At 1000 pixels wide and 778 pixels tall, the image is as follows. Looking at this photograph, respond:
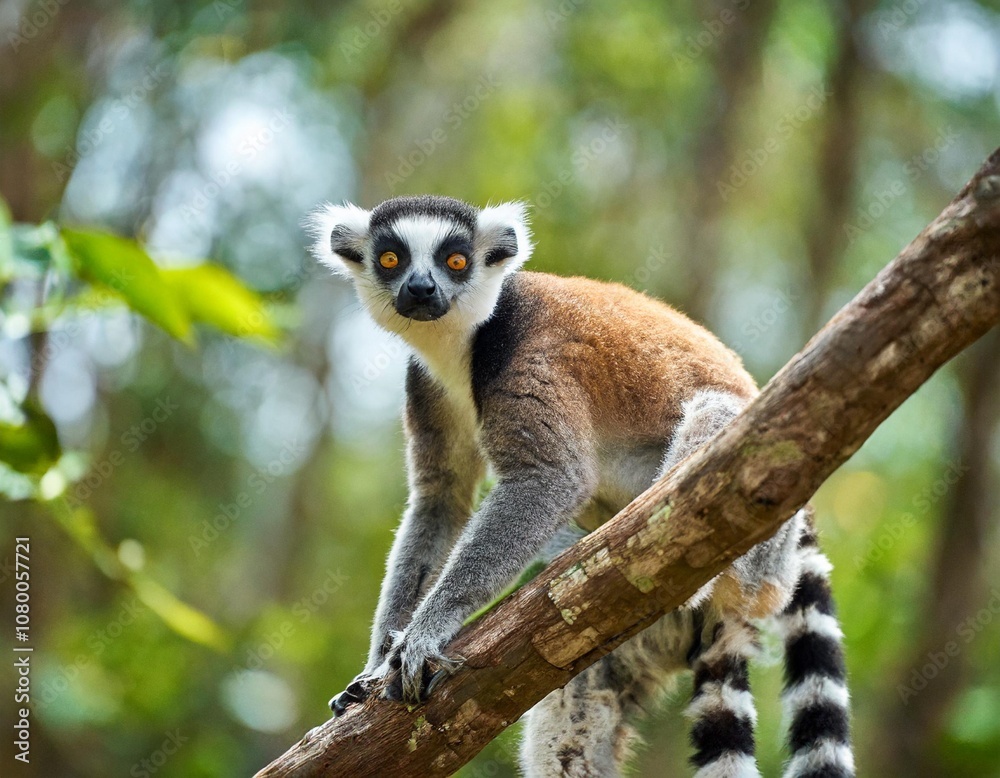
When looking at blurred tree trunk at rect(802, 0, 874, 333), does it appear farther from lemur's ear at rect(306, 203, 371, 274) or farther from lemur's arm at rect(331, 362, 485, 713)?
lemur's arm at rect(331, 362, 485, 713)

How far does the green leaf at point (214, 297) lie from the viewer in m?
4.57

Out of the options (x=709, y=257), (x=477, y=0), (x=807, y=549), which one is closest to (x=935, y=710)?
(x=709, y=257)

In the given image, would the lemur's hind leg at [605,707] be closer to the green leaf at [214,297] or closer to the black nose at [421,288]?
A: the black nose at [421,288]

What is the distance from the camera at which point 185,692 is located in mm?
9867

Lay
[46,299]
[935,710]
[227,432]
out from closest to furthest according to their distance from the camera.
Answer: [46,299], [935,710], [227,432]

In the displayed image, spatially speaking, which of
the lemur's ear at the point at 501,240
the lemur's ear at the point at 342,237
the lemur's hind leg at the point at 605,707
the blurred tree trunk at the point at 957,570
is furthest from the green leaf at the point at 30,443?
the blurred tree trunk at the point at 957,570

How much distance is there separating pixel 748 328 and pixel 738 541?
9196mm

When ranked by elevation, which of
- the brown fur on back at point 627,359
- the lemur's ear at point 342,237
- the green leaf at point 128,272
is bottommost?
the brown fur on back at point 627,359

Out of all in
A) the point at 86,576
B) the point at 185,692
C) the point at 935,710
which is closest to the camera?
the point at 185,692

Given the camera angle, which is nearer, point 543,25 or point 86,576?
point 86,576

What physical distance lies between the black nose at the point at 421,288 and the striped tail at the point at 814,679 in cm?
244

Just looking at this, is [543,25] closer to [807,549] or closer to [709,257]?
[709,257]

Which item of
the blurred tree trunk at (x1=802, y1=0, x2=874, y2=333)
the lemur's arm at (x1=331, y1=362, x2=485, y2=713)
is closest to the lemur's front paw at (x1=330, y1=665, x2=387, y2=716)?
the lemur's arm at (x1=331, y1=362, x2=485, y2=713)

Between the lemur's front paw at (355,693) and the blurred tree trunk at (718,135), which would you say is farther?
the blurred tree trunk at (718,135)
